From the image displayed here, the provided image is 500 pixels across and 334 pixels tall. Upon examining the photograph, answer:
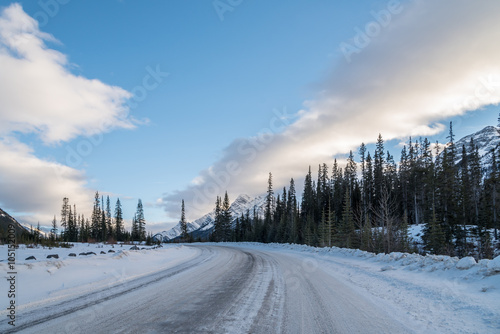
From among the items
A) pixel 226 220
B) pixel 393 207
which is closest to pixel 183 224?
pixel 226 220

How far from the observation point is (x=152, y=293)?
689 cm

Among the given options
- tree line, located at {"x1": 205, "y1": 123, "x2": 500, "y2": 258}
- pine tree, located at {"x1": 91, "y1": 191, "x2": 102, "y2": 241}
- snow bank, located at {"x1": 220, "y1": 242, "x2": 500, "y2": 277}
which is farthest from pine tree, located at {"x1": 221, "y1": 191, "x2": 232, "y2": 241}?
snow bank, located at {"x1": 220, "y1": 242, "x2": 500, "y2": 277}

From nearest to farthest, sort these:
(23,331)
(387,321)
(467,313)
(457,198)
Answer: (23,331), (387,321), (467,313), (457,198)

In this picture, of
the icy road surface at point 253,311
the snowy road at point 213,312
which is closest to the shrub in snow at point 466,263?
the icy road surface at point 253,311

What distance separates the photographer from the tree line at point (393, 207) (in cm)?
3203

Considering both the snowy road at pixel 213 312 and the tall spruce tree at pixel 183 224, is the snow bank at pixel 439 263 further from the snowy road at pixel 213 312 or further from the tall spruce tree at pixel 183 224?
the tall spruce tree at pixel 183 224

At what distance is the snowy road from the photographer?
4.43 meters

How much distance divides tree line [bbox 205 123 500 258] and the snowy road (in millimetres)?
14160

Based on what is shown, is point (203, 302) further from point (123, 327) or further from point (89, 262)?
point (89, 262)

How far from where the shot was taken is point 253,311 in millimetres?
5344

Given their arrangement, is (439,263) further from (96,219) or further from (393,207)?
(96,219)

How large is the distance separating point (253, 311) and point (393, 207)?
65.5m

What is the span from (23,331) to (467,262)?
11026 mm

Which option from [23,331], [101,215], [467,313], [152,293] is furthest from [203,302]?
[101,215]
